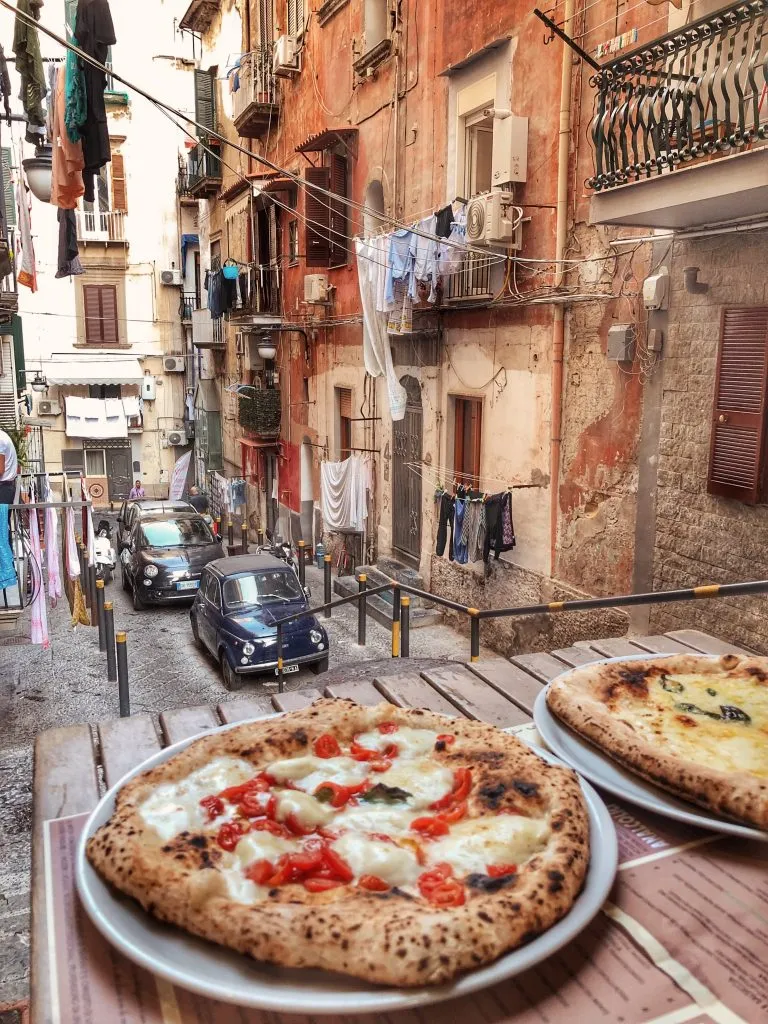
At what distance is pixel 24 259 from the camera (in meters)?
15.7

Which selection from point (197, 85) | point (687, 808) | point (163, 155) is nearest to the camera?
point (687, 808)

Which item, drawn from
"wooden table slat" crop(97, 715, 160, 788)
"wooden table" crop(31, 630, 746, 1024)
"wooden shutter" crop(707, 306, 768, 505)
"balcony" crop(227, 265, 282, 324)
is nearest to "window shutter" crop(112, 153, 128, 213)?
"balcony" crop(227, 265, 282, 324)

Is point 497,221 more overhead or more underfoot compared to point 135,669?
more overhead

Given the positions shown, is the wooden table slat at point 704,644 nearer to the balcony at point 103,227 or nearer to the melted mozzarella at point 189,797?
the melted mozzarella at point 189,797

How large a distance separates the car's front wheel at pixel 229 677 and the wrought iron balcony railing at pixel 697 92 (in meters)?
7.94

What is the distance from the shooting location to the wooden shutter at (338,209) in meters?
18.0

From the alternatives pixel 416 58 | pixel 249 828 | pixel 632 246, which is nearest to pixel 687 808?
pixel 249 828

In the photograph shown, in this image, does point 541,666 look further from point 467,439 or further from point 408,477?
point 408,477

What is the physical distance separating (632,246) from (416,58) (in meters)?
7.31

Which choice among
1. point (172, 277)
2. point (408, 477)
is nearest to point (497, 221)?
point (408, 477)

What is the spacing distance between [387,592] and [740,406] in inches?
326

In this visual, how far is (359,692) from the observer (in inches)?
146

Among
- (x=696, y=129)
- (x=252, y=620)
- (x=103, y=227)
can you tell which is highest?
(x=103, y=227)

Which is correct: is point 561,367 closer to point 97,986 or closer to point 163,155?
point 97,986
